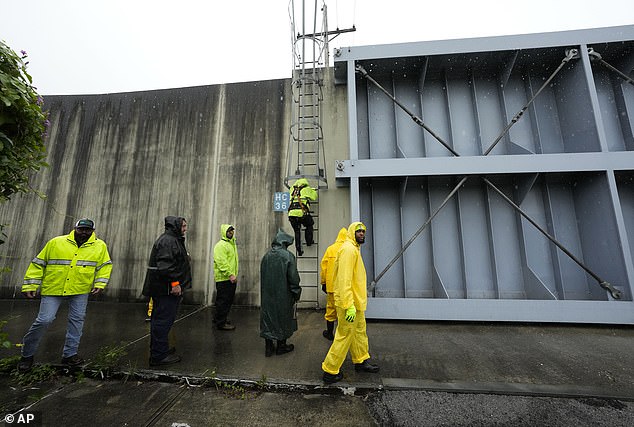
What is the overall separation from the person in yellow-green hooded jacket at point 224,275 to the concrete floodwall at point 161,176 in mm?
1390

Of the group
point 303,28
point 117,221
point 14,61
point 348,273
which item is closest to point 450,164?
point 348,273

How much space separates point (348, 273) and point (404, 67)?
5.01 meters

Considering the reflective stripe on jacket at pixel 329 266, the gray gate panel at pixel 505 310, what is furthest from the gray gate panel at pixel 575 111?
the reflective stripe on jacket at pixel 329 266

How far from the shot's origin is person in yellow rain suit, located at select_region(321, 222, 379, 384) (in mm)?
2629

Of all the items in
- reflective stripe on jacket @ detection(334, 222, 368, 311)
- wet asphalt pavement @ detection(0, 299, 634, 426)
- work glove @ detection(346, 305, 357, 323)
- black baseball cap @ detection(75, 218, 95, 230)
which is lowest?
wet asphalt pavement @ detection(0, 299, 634, 426)

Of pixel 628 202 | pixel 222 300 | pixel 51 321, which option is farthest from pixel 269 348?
pixel 628 202

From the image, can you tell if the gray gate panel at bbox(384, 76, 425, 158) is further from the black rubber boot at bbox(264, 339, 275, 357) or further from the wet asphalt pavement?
the black rubber boot at bbox(264, 339, 275, 357)

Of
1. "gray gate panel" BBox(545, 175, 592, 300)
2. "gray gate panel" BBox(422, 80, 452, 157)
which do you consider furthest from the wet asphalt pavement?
"gray gate panel" BBox(422, 80, 452, 157)

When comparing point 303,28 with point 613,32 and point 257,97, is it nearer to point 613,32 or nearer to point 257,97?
point 257,97

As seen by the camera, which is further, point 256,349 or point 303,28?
point 303,28

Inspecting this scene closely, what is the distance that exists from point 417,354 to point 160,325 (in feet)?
10.7

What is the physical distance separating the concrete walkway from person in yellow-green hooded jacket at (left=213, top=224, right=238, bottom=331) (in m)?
0.22

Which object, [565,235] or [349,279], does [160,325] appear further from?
[565,235]

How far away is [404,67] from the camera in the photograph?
5.52 meters
